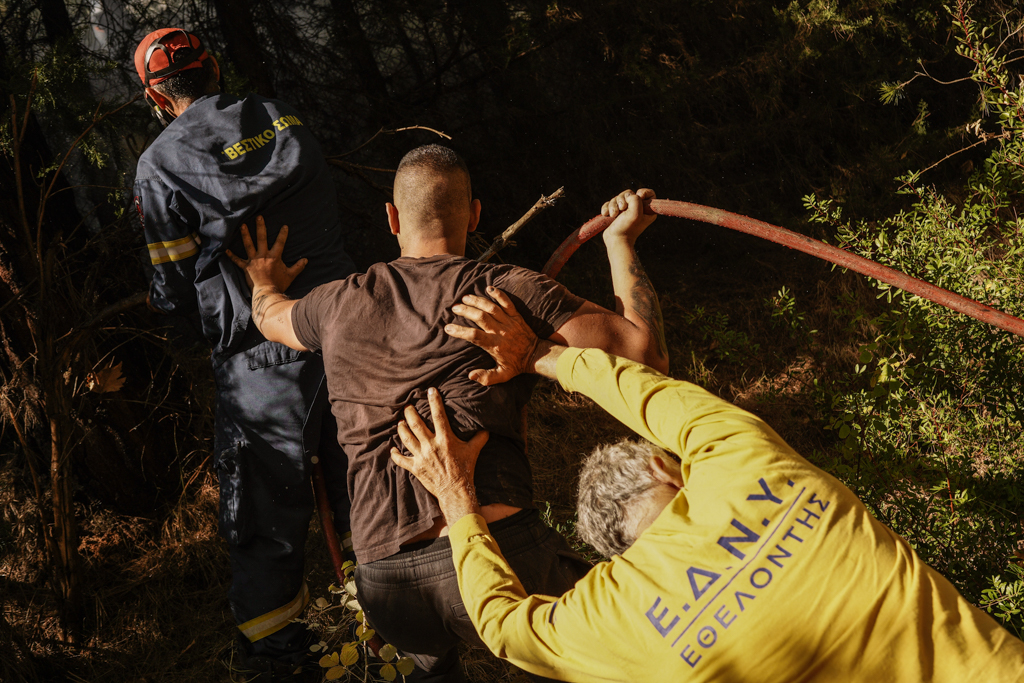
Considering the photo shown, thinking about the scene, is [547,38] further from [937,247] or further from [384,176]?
[937,247]

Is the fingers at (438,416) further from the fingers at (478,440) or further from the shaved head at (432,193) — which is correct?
the shaved head at (432,193)

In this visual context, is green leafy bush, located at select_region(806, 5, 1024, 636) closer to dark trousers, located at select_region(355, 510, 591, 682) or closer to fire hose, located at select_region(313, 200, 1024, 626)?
fire hose, located at select_region(313, 200, 1024, 626)

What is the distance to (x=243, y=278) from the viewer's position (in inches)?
114

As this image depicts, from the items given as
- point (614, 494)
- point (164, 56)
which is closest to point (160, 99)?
point (164, 56)

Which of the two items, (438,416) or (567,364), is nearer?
(567,364)

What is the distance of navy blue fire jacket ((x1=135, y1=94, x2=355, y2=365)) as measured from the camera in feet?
9.37

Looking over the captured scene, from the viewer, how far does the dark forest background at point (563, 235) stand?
292cm

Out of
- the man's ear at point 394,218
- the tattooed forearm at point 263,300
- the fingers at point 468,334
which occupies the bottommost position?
the fingers at point 468,334

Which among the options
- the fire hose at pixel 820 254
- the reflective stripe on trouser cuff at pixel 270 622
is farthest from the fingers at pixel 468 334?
the reflective stripe on trouser cuff at pixel 270 622

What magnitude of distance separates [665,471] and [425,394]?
75cm

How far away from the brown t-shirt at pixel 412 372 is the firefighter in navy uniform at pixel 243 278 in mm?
817

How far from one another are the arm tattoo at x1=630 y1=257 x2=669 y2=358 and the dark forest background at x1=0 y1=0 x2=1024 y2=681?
3.53 feet

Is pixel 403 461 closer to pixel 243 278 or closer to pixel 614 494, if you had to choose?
pixel 614 494

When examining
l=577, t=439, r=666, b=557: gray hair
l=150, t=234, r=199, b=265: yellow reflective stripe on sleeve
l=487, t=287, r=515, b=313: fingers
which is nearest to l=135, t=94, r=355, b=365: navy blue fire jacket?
l=150, t=234, r=199, b=265: yellow reflective stripe on sleeve
